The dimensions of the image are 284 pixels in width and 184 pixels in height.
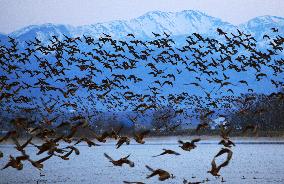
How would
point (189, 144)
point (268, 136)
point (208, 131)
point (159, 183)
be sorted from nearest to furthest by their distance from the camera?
point (189, 144), point (159, 183), point (268, 136), point (208, 131)

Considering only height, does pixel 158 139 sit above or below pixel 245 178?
below

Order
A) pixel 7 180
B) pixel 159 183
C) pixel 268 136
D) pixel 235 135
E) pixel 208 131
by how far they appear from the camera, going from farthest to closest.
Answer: pixel 208 131 → pixel 235 135 → pixel 268 136 → pixel 7 180 → pixel 159 183

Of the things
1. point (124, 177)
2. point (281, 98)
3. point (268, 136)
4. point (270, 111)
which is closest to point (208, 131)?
point (268, 136)

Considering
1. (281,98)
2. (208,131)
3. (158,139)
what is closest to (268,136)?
(208,131)

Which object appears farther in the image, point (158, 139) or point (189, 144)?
point (158, 139)

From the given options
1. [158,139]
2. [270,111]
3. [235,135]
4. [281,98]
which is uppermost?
[281,98]

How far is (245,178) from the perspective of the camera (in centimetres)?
3906

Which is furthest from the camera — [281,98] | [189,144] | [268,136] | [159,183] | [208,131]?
[208,131]

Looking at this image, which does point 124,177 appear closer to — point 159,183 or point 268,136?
point 159,183

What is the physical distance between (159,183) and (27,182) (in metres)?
12.0

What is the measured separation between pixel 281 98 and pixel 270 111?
9985cm

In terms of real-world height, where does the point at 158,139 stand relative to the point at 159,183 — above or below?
below

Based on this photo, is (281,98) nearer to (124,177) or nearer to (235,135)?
(124,177)

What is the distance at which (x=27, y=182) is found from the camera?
38.6 meters
